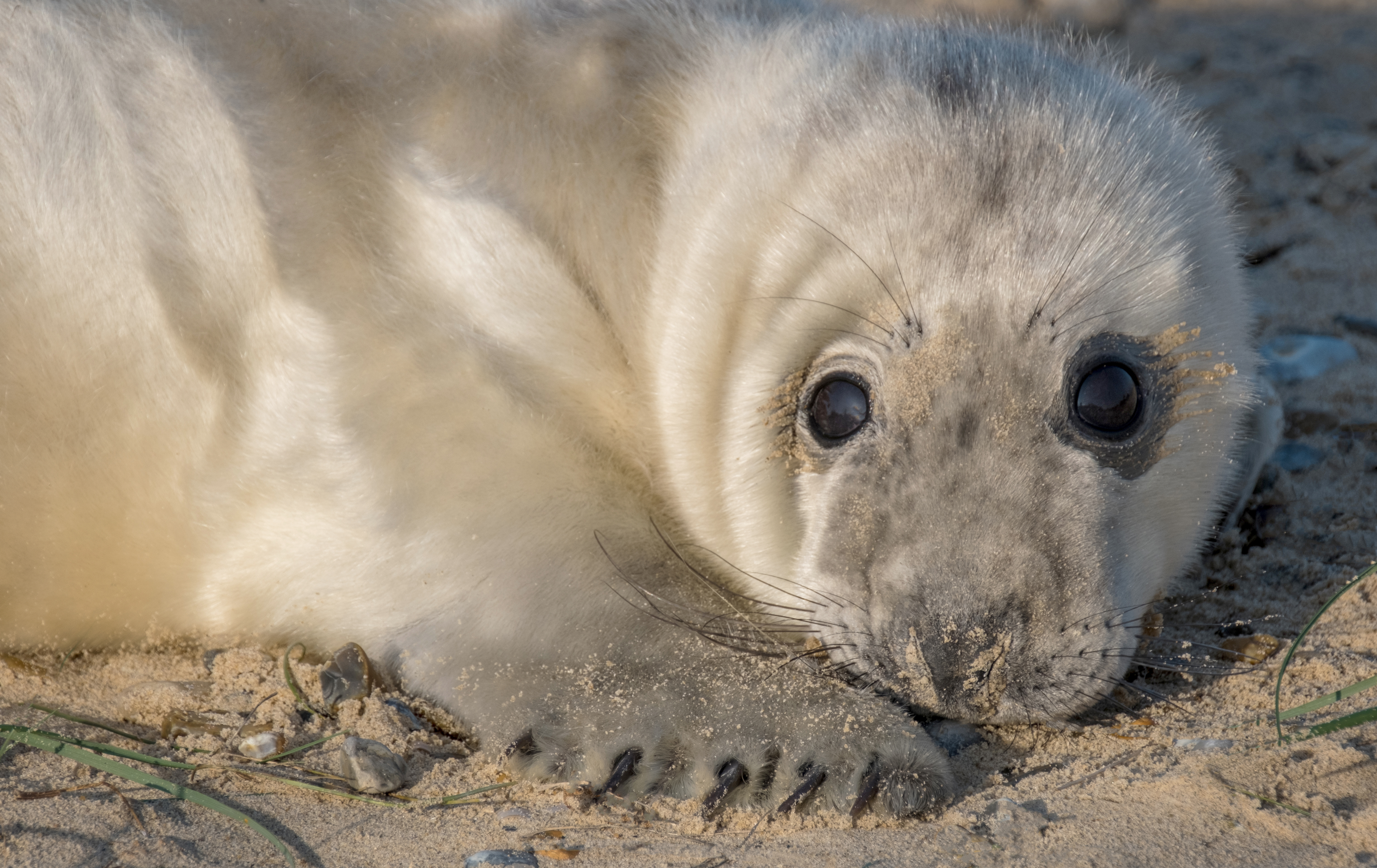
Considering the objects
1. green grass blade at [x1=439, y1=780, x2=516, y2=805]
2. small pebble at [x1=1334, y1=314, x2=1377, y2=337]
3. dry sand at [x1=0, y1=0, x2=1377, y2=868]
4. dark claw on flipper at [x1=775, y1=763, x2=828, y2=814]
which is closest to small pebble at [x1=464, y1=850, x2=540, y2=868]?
dry sand at [x1=0, y1=0, x2=1377, y2=868]

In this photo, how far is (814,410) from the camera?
2.54 metres

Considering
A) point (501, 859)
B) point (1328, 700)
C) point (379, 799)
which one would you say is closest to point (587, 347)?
point (379, 799)

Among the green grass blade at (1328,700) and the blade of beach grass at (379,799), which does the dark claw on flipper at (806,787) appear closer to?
the blade of beach grass at (379,799)

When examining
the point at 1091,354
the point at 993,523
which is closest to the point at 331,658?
the point at 993,523

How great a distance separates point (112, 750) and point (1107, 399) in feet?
6.11

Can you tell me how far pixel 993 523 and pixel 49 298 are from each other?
1.90 m

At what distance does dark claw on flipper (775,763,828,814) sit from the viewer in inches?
84.3

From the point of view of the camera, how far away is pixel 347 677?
2.54m

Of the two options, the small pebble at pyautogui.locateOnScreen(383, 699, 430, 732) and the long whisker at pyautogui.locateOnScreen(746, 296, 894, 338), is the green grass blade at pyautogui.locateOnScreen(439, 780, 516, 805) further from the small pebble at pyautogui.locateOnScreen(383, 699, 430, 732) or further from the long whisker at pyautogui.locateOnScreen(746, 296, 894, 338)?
the long whisker at pyautogui.locateOnScreen(746, 296, 894, 338)

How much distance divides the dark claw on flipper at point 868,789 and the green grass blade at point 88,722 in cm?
124

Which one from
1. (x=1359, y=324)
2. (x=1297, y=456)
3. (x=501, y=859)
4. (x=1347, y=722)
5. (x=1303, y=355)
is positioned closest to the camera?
(x=501, y=859)

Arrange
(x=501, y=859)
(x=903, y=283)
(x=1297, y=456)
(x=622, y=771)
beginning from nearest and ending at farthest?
1. (x=501, y=859)
2. (x=622, y=771)
3. (x=903, y=283)
4. (x=1297, y=456)

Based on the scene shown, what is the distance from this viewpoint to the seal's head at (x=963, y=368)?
2.29 metres

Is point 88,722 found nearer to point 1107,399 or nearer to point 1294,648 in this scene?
point 1107,399
